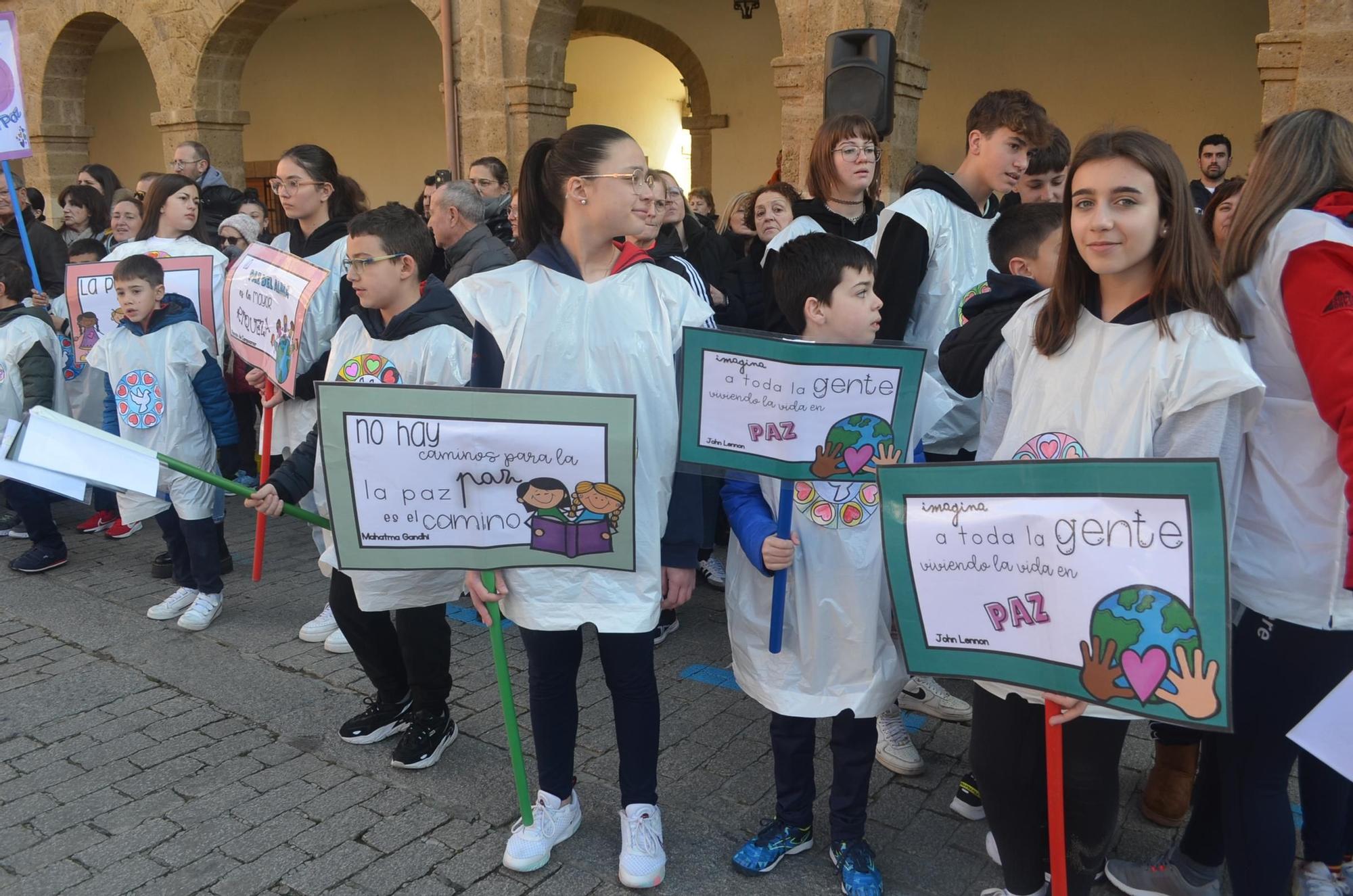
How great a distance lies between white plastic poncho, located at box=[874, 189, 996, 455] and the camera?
3.42 meters

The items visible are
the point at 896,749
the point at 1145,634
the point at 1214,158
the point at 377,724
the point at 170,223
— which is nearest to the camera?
the point at 1145,634

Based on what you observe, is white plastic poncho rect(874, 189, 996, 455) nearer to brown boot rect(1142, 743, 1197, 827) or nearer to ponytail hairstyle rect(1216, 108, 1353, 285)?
brown boot rect(1142, 743, 1197, 827)

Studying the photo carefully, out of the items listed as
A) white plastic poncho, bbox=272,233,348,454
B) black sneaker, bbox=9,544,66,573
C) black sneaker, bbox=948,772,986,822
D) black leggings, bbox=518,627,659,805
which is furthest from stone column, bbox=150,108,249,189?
black sneaker, bbox=948,772,986,822

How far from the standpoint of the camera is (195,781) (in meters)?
3.27

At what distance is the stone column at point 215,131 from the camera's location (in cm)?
1223

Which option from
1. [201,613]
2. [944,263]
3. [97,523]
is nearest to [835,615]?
[944,263]

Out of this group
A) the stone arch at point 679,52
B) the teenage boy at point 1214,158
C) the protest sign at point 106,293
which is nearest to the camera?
the protest sign at point 106,293

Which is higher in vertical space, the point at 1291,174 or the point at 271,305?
the point at 1291,174

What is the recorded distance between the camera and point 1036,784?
222cm

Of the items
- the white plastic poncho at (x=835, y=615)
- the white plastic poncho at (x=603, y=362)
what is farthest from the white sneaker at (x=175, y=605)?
the white plastic poncho at (x=835, y=615)

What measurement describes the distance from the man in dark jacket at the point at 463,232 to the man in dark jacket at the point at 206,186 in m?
3.07

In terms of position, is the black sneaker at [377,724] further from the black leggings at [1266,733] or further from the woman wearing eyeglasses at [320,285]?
the black leggings at [1266,733]

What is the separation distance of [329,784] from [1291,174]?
299cm

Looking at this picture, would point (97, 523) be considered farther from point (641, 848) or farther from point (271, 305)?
point (641, 848)
